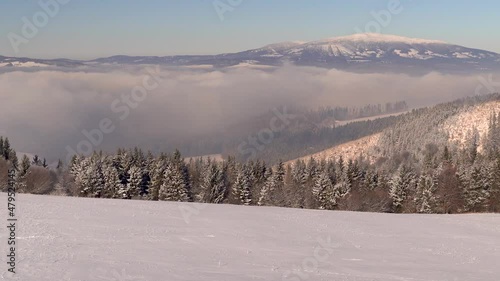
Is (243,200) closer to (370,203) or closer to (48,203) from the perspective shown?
(370,203)

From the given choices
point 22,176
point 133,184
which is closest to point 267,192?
point 133,184

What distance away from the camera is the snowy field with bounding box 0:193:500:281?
20531 millimetres

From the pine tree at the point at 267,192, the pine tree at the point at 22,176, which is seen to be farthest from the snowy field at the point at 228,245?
the pine tree at the point at 267,192

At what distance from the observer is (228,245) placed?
27.3 metres

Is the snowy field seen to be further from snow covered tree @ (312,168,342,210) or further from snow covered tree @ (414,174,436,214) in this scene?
snow covered tree @ (312,168,342,210)

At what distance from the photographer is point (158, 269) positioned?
2039cm

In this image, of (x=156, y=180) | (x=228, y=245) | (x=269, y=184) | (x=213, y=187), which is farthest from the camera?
(x=269, y=184)

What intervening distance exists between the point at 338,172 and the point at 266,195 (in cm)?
2024

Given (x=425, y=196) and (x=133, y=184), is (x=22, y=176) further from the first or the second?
(x=425, y=196)

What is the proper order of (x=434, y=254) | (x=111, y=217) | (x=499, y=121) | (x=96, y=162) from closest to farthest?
(x=434, y=254) < (x=111, y=217) < (x=96, y=162) < (x=499, y=121)

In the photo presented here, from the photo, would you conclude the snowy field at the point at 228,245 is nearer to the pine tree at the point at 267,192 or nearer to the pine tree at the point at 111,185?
the pine tree at the point at 111,185

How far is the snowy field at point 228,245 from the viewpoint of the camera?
20.5m

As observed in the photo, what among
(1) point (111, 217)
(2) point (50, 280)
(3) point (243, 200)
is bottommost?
(3) point (243, 200)

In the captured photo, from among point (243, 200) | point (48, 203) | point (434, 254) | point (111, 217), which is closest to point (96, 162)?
point (243, 200)
